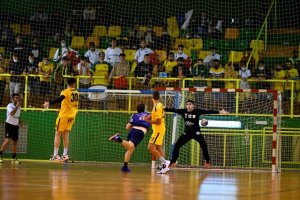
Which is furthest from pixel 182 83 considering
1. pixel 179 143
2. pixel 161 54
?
pixel 179 143

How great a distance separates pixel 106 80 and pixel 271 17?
9.96 m

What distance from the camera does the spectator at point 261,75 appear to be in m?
25.9

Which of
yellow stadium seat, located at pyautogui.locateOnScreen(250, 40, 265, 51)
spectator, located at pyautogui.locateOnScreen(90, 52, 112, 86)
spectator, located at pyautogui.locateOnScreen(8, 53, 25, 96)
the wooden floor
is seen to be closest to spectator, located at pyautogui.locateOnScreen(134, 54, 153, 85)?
spectator, located at pyautogui.locateOnScreen(90, 52, 112, 86)

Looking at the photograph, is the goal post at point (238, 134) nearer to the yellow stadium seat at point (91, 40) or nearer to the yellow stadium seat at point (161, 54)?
the yellow stadium seat at point (161, 54)

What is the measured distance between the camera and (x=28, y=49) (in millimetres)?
29172

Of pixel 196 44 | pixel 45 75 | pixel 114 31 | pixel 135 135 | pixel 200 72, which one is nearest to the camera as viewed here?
pixel 135 135

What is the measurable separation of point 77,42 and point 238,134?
9.53 metres

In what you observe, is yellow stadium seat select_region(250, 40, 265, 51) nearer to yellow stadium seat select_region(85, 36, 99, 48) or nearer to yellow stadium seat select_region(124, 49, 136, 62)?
yellow stadium seat select_region(124, 49, 136, 62)

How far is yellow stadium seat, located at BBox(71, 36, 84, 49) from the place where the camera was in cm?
3067

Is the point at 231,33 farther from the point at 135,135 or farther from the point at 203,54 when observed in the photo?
the point at 135,135

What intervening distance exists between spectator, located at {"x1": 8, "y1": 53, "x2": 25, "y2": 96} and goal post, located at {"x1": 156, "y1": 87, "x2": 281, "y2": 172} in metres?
6.05

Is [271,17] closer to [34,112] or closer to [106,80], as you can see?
[106,80]

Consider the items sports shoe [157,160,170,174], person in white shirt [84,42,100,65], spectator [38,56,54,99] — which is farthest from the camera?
person in white shirt [84,42,100,65]

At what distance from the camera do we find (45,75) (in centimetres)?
2581
